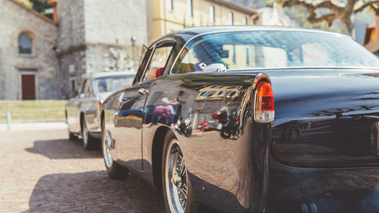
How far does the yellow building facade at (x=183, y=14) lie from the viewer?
4528 cm

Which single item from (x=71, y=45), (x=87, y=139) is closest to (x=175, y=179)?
(x=87, y=139)

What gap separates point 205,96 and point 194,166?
1.47 ft

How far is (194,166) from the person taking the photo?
295 cm

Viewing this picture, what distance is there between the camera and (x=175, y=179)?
11.6 feet

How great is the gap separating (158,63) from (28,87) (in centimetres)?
4144

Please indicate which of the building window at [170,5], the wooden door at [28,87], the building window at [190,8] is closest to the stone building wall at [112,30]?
the building window at [170,5]

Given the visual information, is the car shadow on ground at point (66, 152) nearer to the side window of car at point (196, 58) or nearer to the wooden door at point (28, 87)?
the side window of car at point (196, 58)

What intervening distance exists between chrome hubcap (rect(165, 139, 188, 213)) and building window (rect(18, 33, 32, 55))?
43105mm

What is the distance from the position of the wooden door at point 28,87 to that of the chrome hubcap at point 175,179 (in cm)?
4249

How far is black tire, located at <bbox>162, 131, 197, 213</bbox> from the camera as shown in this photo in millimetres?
3414

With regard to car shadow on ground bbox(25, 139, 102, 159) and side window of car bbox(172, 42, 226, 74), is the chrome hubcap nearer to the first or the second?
side window of car bbox(172, 42, 226, 74)

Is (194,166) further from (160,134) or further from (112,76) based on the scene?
(112,76)

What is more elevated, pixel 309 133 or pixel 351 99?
pixel 351 99

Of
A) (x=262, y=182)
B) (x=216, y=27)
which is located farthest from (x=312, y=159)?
(x=216, y=27)
